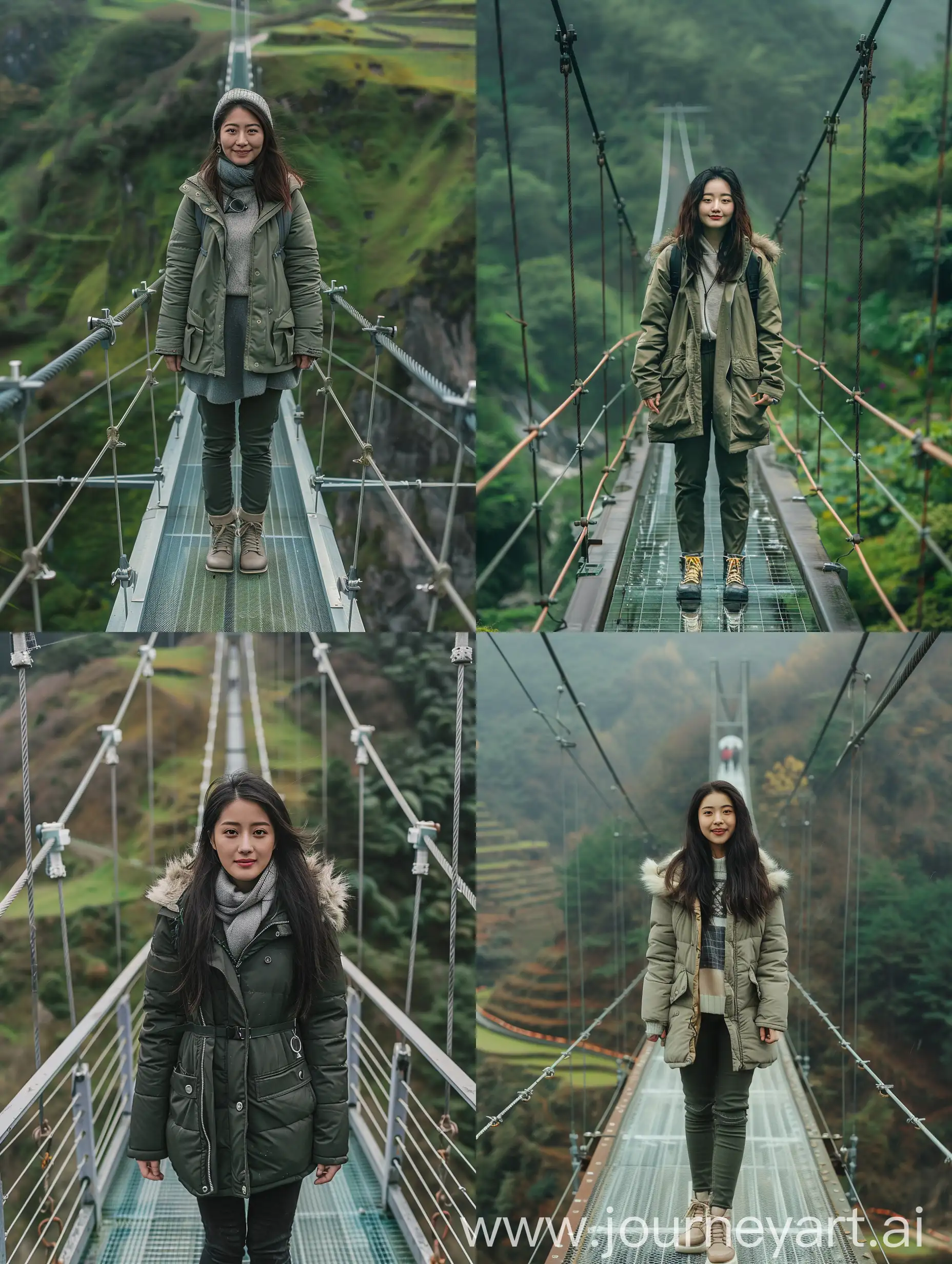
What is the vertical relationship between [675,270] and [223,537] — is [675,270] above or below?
above

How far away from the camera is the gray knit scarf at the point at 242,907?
5.69ft

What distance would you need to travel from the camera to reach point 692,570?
2.63 m

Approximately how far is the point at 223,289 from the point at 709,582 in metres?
1.41

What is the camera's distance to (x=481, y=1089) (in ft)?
27.3

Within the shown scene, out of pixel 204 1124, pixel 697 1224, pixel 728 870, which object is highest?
pixel 728 870

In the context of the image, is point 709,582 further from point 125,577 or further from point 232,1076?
point 232,1076

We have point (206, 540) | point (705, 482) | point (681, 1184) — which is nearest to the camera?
point (705, 482)

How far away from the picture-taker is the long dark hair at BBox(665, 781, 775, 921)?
207 cm

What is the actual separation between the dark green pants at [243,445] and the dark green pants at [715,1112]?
132 centimetres

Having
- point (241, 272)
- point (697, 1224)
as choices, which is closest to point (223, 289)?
point (241, 272)

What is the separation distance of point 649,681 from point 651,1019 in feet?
14.2

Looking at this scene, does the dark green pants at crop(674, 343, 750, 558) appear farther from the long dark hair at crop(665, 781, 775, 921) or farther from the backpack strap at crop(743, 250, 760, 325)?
the long dark hair at crop(665, 781, 775, 921)

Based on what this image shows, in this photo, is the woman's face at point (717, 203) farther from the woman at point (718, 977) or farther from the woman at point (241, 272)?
the woman at point (718, 977)

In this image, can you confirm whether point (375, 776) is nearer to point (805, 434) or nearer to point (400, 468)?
point (400, 468)
